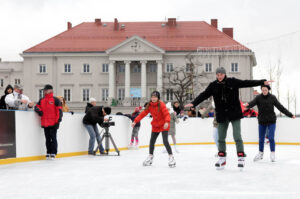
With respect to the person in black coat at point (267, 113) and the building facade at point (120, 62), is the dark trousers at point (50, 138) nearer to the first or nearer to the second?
the person in black coat at point (267, 113)

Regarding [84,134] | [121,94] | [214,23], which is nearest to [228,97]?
[84,134]

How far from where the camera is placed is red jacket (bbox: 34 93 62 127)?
12215 mm

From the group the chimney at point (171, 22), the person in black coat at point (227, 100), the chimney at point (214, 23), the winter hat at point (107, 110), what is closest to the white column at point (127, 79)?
the chimney at point (171, 22)

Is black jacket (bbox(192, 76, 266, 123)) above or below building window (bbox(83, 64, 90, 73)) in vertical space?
below

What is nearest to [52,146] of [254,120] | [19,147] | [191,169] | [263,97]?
[19,147]

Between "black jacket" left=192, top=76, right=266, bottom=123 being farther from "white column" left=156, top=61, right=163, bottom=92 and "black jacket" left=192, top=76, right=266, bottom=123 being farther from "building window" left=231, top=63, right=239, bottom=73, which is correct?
"building window" left=231, top=63, right=239, bottom=73

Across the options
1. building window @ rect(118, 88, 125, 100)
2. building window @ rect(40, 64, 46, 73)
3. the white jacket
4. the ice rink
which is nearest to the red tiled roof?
building window @ rect(40, 64, 46, 73)

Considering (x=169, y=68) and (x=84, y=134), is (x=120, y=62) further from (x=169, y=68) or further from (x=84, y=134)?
(x=84, y=134)

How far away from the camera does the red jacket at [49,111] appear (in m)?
12.2

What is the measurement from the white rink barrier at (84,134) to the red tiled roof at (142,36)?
34646mm

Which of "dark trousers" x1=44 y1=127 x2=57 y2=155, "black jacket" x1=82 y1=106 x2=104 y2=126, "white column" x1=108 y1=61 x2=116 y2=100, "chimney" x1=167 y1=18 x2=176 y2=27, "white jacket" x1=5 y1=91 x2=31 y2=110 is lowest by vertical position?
"dark trousers" x1=44 y1=127 x2=57 y2=155

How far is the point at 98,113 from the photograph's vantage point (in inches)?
562

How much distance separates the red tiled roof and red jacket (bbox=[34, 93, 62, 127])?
45857 mm

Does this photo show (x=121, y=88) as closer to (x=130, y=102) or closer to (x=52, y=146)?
(x=130, y=102)
